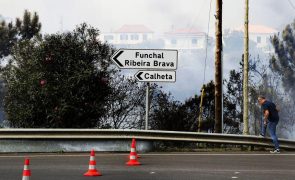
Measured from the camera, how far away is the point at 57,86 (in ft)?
78.6

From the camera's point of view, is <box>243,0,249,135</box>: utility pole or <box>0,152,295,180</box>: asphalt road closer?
<box>0,152,295,180</box>: asphalt road

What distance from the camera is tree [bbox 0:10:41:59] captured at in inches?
2211

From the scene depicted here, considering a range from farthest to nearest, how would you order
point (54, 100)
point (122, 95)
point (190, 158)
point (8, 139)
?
1. point (122, 95)
2. point (54, 100)
3. point (8, 139)
4. point (190, 158)

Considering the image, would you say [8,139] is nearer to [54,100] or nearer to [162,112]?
[54,100]

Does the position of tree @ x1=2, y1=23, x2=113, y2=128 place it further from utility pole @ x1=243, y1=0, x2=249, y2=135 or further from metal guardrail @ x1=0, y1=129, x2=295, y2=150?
metal guardrail @ x1=0, y1=129, x2=295, y2=150

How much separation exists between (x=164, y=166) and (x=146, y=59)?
5.56 meters

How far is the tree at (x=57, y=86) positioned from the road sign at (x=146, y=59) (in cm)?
510

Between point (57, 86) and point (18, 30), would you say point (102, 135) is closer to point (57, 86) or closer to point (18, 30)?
point (57, 86)

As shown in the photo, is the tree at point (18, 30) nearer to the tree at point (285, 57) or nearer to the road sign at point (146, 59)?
the tree at point (285, 57)

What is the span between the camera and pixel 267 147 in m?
18.5

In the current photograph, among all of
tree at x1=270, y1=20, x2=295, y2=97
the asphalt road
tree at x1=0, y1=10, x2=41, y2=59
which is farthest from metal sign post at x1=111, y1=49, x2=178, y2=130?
tree at x1=270, y1=20, x2=295, y2=97

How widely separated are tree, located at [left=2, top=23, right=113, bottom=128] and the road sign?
5099 millimetres

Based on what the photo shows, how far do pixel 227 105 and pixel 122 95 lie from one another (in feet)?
35.6

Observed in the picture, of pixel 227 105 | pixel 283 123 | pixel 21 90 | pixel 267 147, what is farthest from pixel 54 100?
pixel 283 123
